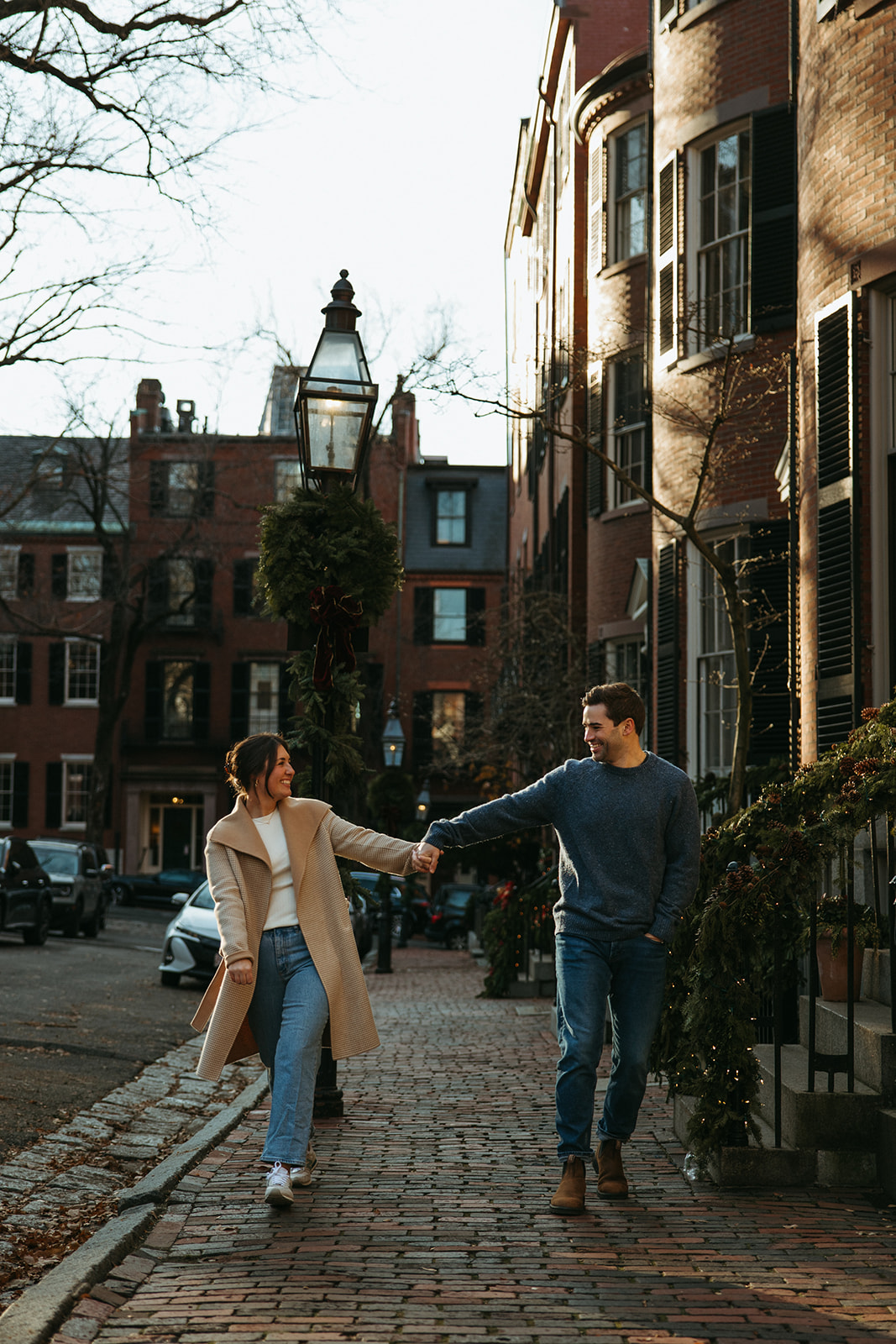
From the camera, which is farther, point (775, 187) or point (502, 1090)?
point (775, 187)

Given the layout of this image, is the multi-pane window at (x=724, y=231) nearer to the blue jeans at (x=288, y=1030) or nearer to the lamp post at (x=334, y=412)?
the lamp post at (x=334, y=412)

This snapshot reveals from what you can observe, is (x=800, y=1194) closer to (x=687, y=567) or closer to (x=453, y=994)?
(x=687, y=567)

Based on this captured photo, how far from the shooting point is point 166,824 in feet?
162

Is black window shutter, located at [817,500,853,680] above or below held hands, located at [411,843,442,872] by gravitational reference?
above

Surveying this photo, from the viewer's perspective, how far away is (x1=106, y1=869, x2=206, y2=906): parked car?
41.3 meters

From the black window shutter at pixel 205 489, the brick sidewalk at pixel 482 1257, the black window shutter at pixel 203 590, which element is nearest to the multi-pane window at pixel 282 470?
the black window shutter at pixel 205 489

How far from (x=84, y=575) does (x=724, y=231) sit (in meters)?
38.7

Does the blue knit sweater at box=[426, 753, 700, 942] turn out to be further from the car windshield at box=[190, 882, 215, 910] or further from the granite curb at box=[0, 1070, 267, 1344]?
the car windshield at box=[190, 882, 215, 910]

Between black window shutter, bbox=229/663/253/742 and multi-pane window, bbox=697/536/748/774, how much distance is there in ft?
119

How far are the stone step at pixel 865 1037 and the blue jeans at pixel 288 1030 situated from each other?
7.35 ft

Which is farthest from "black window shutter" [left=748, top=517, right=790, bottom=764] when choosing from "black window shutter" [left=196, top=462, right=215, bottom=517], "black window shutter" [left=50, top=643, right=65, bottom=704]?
"black window shutter" [left=50, top=643, right=65, bottom=704]

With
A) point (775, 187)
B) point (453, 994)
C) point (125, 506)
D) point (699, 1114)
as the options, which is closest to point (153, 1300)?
point (699, 1114)

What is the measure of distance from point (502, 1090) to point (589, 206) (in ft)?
46.3

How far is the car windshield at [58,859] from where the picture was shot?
1014 inches
